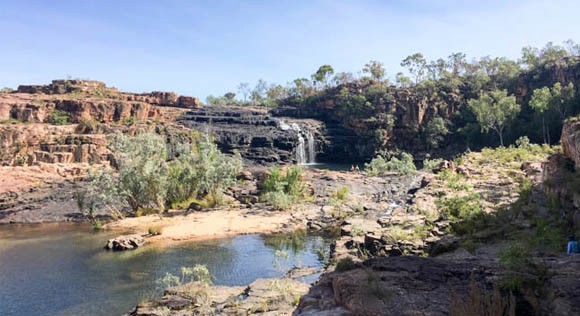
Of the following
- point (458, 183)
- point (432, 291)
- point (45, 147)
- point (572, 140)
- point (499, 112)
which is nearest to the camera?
point (432, 291)

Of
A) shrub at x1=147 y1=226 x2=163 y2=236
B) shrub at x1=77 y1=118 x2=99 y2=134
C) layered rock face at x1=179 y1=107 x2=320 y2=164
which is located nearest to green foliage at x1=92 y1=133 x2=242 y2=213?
shrub at x1=147 y1=226 x2=163 y2=236

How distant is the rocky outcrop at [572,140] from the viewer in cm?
1448

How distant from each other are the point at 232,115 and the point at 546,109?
41039mm

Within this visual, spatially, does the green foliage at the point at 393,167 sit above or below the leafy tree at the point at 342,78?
below

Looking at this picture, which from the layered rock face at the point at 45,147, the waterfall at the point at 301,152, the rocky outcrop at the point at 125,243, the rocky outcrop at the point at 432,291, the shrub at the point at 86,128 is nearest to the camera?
the rocky outcrop at the point at 432,291

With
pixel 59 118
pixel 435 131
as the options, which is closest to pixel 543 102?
pixel 435 131

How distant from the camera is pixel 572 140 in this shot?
15344mm

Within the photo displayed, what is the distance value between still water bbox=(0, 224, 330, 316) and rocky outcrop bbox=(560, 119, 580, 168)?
1013 centimetres

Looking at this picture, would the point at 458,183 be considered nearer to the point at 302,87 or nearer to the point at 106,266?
the point at 106,266

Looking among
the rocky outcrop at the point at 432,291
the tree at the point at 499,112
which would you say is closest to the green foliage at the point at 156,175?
the rocky outcrop at the point at 432,291

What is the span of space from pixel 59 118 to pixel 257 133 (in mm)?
24334

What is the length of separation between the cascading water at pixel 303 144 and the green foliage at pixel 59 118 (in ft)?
88.8

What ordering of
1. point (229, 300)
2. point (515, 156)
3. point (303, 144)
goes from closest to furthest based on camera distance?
point (229, 300), point (515, 156), point (303, 144)

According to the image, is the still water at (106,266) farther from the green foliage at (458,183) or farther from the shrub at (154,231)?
the green foliage at (458,183)
